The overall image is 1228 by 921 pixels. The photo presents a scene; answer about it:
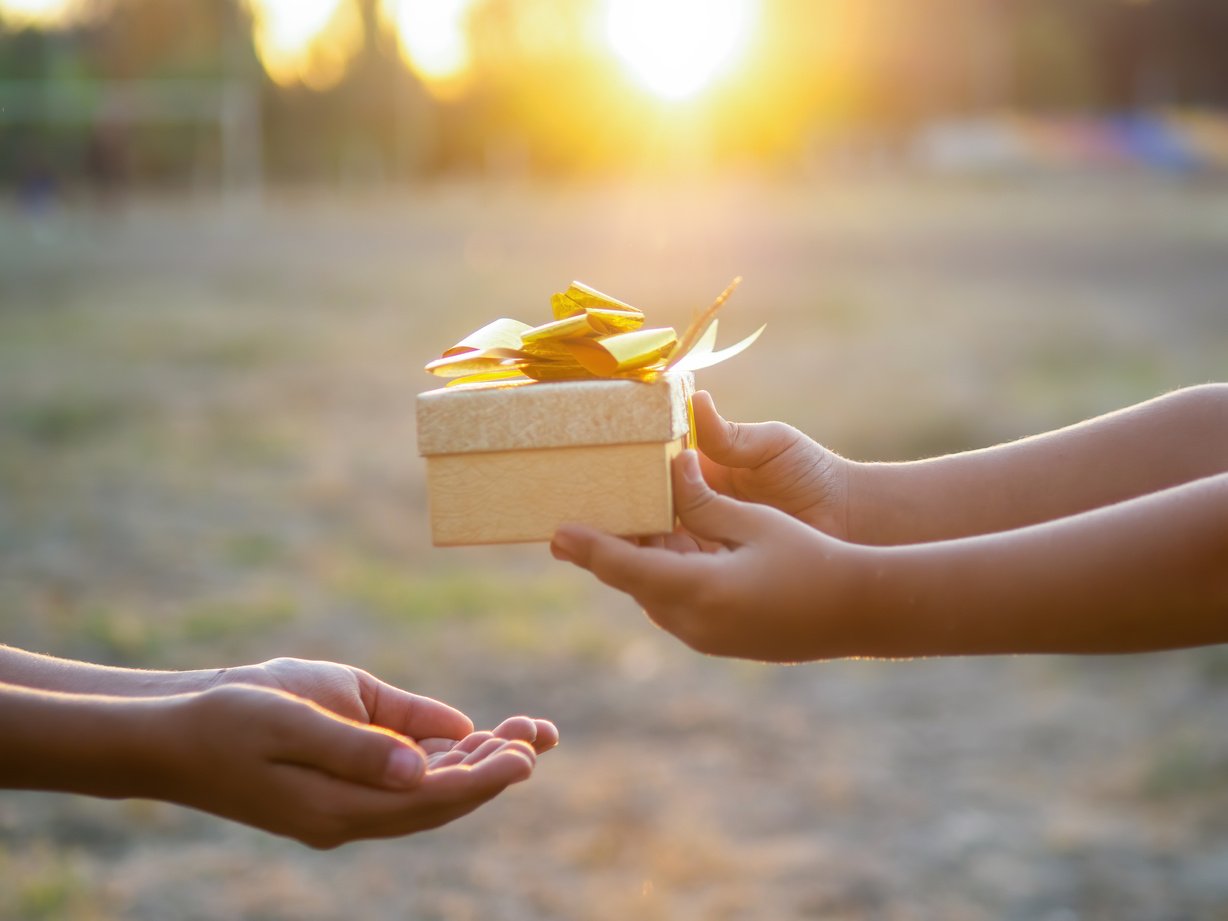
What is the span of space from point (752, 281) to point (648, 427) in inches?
491

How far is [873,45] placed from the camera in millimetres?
43781

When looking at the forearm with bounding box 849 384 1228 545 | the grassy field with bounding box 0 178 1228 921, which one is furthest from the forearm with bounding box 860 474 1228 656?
the grassy field with bounding box 0 178 1228 921

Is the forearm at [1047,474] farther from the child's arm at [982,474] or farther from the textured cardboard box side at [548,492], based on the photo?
the textured cardboard box side at [548,492]

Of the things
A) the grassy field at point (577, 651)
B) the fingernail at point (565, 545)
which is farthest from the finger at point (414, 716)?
the grassy field at point (577, 651)

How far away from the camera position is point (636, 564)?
1390 millimetres

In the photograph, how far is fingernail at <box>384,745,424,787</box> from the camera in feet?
4.38

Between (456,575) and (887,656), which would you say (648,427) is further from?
(456,575)

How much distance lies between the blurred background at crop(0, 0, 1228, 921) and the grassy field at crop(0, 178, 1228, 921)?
18 millimetres

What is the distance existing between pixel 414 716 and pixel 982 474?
0.77 m

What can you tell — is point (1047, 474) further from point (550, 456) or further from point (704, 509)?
point (550, 456)

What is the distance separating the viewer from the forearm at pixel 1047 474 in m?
1.67

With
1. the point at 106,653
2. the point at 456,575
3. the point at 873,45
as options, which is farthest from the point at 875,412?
the point at 873,45

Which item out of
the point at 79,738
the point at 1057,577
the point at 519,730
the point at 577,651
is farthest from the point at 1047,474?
the point at 577,651

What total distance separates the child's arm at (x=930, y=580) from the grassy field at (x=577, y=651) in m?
2.15
